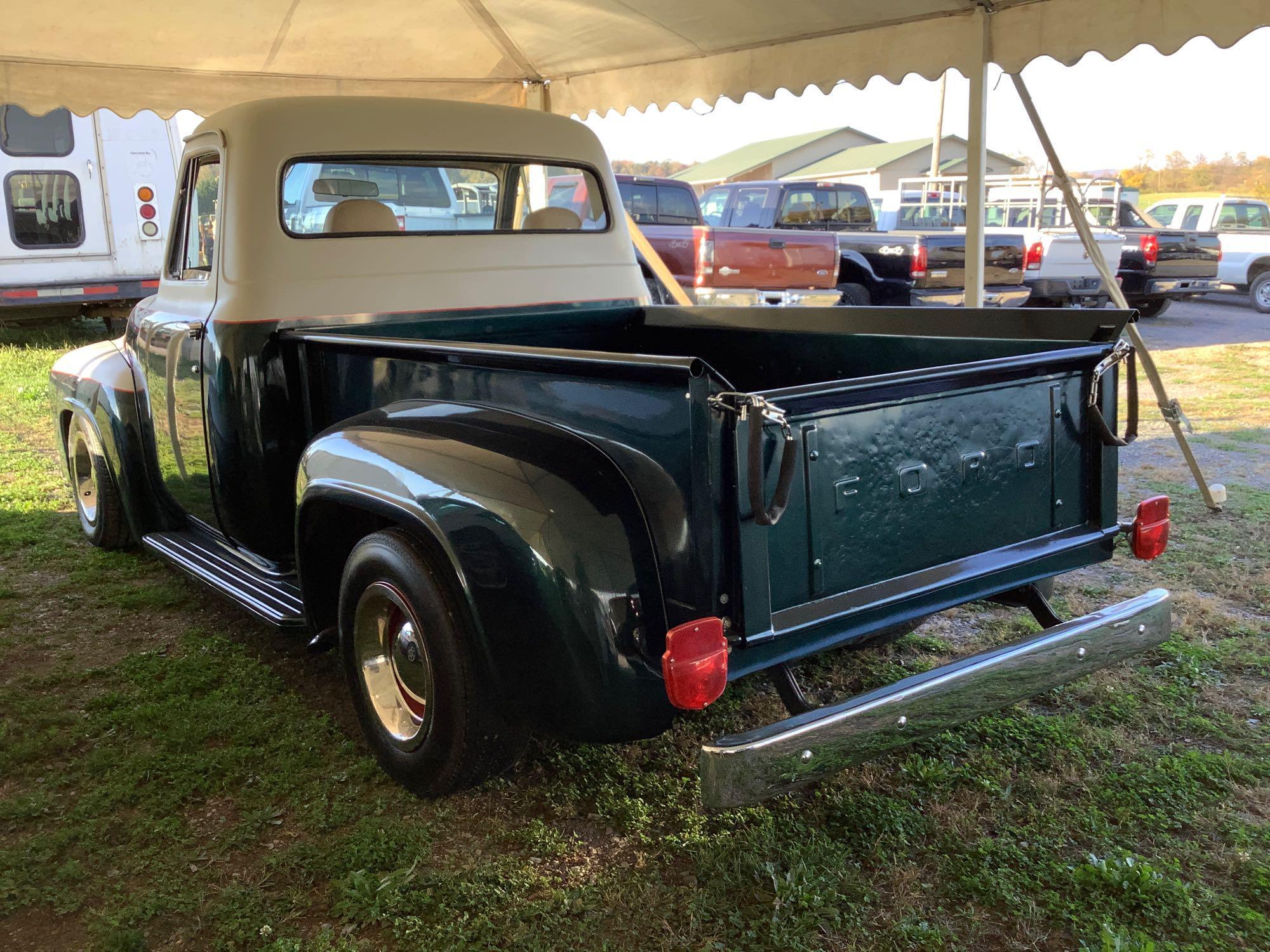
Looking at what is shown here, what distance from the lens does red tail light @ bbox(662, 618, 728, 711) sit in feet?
6.49

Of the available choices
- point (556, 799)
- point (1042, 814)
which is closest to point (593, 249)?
point (556, 799)

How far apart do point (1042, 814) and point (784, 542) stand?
1125mm

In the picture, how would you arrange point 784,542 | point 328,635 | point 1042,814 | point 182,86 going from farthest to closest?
1. point 182,86
2. point 328,635
3. point 1042,814
4. point 784,542

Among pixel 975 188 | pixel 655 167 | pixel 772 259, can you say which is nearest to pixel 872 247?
pixel 772 259

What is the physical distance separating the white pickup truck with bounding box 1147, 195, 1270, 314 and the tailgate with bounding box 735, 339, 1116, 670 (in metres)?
15.2

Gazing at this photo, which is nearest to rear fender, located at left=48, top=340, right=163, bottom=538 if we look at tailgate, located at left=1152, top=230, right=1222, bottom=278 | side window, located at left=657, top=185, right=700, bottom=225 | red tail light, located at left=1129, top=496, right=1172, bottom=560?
red tail light, located at left=1129, top=496, right=1172, bottom=560

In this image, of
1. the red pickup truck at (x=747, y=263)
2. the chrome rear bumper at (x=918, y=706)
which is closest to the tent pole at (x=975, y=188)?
the chrome rear bumper at (x=918, y=706)

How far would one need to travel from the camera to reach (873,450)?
2.30 meters

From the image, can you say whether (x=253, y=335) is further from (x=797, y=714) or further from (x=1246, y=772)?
(x=1246, y=772)

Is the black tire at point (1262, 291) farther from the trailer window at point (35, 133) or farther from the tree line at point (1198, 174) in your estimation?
the tree line at point (1198, 174)

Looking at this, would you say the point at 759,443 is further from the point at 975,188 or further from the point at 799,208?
the point at 799,208

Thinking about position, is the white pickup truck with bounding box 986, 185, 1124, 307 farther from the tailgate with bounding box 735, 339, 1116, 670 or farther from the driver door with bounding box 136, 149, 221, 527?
the driver door with bounding box 136, 149, 221, 527

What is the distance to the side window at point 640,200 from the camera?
10891 millimetres

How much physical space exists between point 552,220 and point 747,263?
605cm
